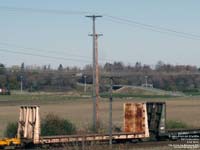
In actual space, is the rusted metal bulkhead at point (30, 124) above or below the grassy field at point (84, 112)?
above

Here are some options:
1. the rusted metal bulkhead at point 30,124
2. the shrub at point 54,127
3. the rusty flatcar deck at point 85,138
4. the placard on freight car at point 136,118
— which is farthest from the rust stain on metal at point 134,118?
the rusted metal bulkhead at point 30,124

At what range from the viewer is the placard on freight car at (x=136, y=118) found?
96.1ft

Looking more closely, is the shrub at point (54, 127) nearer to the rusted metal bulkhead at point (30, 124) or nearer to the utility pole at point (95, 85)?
the utility pole at point (95, 85)

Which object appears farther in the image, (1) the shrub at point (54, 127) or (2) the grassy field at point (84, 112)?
(2) the grassy field at point (84, 112)

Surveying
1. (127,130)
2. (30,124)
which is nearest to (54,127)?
(127,130)

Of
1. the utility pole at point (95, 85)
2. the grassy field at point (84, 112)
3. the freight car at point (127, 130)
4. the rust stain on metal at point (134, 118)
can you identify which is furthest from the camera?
the grassy field at point (84, 112)

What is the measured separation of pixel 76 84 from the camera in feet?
618

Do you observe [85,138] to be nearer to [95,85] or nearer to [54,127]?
[54,127]

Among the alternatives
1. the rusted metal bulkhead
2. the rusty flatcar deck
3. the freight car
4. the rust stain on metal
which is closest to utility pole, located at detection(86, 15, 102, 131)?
the rust stain on metal

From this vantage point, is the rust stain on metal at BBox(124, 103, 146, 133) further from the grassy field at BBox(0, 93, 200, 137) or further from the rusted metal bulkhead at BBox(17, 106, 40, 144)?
the grassy field at BBox(0, 93, 200, 137)

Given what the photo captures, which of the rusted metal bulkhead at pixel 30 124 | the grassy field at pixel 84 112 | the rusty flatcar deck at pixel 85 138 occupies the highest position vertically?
the rusted metal bulkhead at pixel 30 124

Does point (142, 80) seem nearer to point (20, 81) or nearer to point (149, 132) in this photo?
point (20, 81)

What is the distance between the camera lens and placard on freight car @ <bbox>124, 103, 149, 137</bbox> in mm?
29297

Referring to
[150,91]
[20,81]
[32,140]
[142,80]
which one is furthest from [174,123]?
[20,81]
